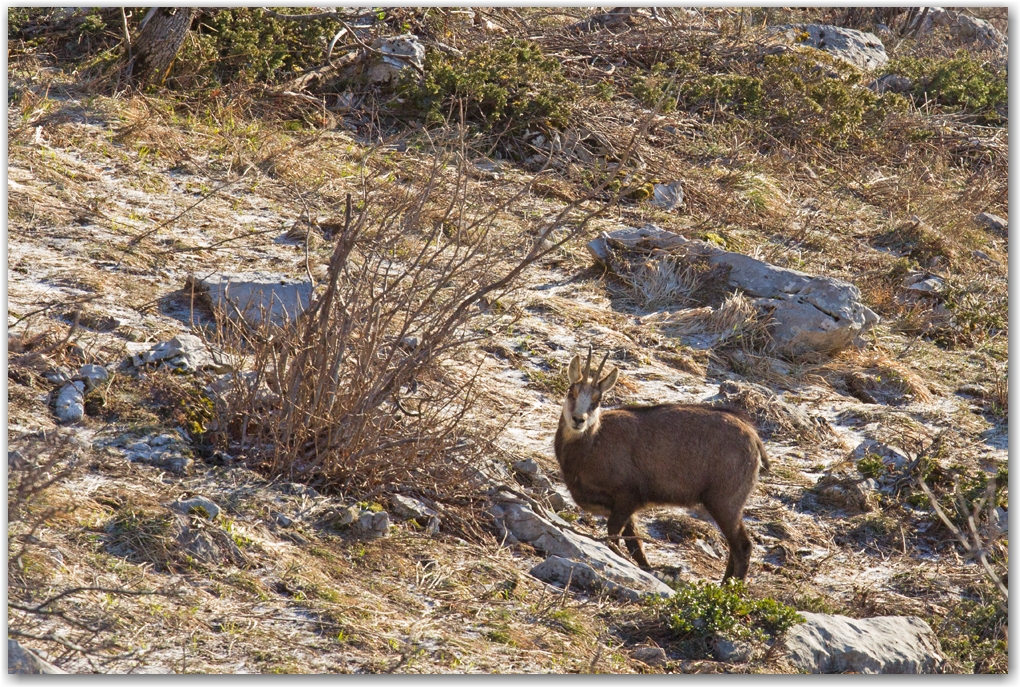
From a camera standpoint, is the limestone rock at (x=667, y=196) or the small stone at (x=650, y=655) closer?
the small stone at (x=650, y=655)

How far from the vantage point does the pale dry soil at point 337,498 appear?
169 inches

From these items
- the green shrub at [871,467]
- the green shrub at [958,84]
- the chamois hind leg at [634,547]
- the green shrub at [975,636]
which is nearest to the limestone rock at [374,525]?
the chamois hind leg at [634,547]

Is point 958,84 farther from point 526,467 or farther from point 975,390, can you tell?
point 526,467

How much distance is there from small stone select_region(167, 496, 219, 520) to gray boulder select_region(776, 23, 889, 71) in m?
12.8

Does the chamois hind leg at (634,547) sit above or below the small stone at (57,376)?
below

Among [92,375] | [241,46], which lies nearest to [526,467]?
[92,375]

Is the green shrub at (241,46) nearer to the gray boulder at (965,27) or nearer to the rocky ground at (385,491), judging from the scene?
the rocky ground at (385,491)

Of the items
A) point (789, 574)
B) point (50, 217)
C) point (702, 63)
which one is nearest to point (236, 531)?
point (789, 574)

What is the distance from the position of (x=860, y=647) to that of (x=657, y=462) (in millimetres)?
1735

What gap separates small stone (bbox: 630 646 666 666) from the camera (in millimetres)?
4715

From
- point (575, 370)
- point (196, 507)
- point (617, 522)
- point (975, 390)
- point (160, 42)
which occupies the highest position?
point (160, 42)

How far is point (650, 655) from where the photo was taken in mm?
4742

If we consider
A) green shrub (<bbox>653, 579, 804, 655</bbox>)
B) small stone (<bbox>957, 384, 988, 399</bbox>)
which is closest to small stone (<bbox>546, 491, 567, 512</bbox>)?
green shrub (<bbox>653, 579, 804, 655</bbox>)

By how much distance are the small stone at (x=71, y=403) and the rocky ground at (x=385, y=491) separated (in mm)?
12
